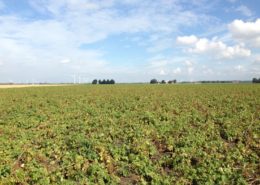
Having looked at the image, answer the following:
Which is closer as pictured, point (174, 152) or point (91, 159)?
point (91, 159)

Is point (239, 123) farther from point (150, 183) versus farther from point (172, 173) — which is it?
point (150, 183)

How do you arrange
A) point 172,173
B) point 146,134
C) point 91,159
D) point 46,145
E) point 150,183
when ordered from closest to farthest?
point 150,183 < point 172,173 < point 91,159 < point 46,145 < point 146,134

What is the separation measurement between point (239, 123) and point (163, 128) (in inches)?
138

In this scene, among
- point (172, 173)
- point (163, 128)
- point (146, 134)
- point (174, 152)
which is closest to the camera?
point (172, 173)

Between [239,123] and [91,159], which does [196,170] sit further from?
[239,123]

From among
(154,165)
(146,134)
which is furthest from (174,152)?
(146,134)

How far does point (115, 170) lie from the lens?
8953 mm

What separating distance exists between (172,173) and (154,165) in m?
0.63

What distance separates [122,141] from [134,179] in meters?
3.23

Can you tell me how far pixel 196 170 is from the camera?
862 centimetres

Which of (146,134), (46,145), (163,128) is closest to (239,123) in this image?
(163,128)

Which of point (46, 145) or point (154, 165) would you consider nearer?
point (154, 165)

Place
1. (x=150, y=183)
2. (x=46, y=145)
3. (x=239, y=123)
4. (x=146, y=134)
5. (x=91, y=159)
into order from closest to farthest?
(x=150, y=183)
(x=91, y=159)
(x=46, y=145)
(x=146, y=134)
(x=239, y=123)

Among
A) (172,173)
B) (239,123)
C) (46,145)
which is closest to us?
(172,173)
